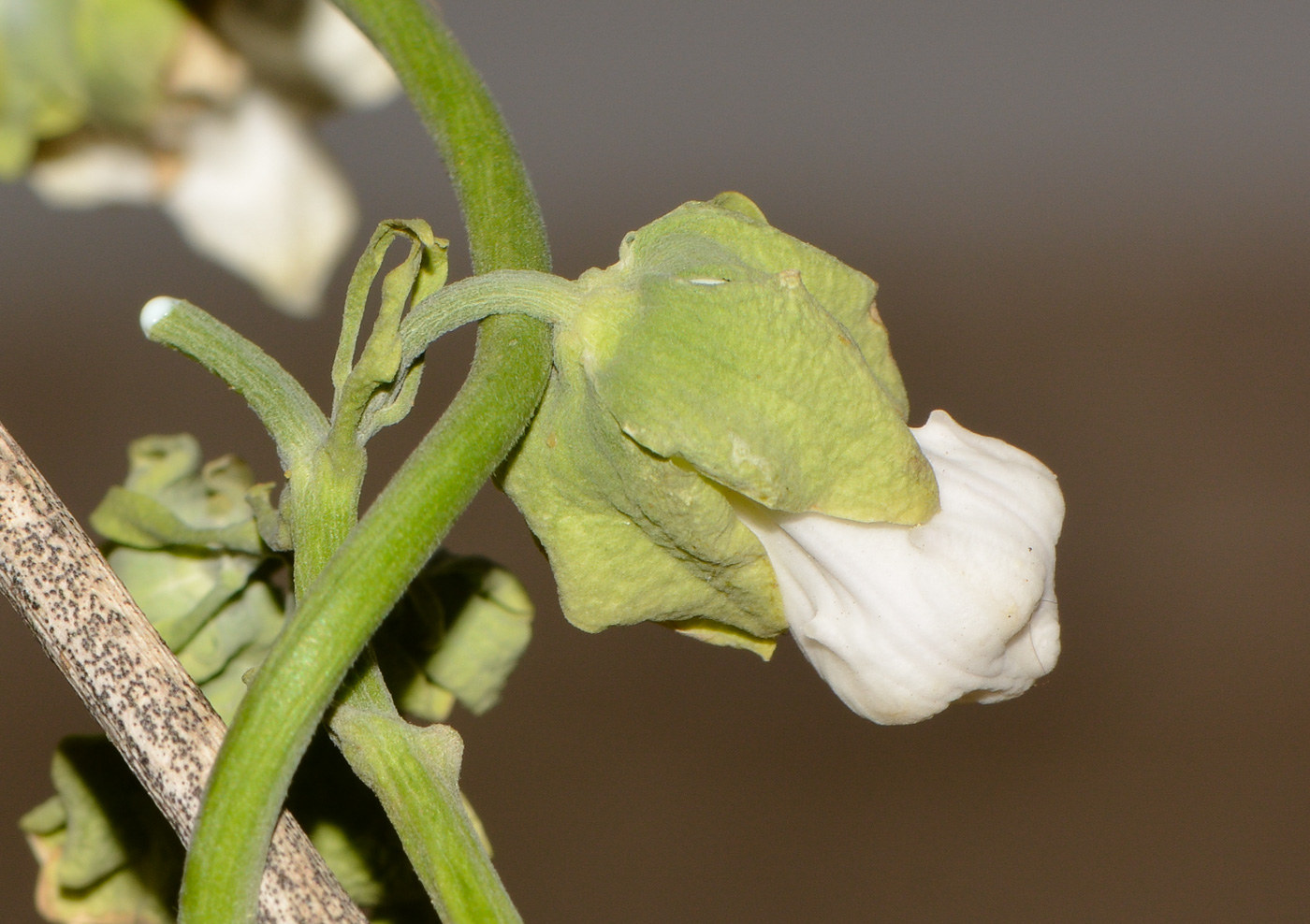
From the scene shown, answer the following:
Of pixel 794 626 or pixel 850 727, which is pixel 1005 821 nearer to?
pixel 850 727

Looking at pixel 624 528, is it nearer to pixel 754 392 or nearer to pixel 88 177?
pixel 754 392

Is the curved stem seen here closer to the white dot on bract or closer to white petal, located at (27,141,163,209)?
the white dot on bract

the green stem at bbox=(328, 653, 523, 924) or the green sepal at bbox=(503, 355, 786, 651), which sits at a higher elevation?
the green sepal at bbox=(503, 355, 786, 651)

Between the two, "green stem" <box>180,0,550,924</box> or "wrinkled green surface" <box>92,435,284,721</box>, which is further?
"wrinkled green surface" <box>92,435,284,721</box>

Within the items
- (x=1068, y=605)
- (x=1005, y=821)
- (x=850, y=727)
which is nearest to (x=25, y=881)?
(x=850, y=727)

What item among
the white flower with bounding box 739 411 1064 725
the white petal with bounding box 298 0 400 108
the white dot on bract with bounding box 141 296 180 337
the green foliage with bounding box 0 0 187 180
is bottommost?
the white dot on bract with bounding box 141 296 180 337

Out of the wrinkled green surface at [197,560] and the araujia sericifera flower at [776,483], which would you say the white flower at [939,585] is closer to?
the araujia sericifera flower at [776,483]

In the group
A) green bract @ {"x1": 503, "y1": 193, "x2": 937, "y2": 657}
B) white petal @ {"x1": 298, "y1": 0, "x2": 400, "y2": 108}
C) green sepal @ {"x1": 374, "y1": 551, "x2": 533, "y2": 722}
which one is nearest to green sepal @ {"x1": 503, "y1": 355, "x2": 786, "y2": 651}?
green bract @ {"x1": 503, "y1": 193, "x2": 937, "y2": 657}
